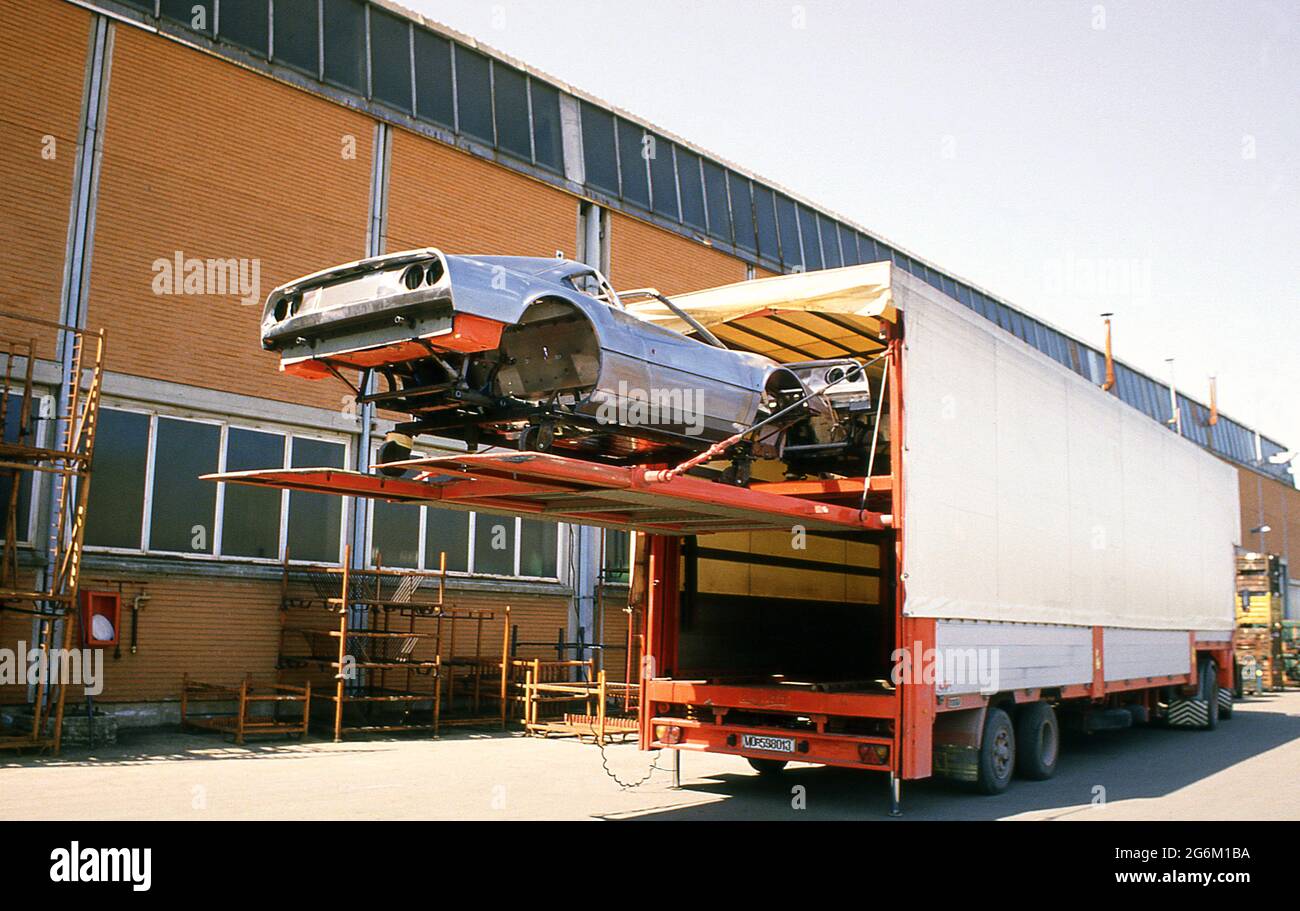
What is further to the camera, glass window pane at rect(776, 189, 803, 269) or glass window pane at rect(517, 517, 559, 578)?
glass window pane at rect(776, 189, 803, 269)

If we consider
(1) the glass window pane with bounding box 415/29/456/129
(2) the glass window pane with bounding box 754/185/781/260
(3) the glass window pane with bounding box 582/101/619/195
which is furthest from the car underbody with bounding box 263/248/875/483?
(2) the glass window pane with bounding box 754/185/781/260

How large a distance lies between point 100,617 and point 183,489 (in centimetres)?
218

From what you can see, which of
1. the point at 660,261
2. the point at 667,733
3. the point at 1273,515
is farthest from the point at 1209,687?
the point at 1273,515

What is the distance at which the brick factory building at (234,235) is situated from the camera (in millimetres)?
14367

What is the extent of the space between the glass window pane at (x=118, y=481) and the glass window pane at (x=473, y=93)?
7.40 m

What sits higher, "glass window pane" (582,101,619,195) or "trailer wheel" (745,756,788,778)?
"glass window pane" (582,101,619,195)

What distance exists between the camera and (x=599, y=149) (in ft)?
71.2

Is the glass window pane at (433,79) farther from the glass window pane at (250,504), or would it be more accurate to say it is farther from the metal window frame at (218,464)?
the glass window pane at (250,504)

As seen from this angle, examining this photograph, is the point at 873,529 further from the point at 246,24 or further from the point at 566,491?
the point at 246,24

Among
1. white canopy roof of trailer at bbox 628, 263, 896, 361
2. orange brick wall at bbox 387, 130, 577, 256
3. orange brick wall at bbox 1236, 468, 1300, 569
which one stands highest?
orange brick wall at bbox 387, 130, 577, 256

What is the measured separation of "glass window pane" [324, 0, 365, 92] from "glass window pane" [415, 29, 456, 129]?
1.05m

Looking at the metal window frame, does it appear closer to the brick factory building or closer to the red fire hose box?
the brick factory building

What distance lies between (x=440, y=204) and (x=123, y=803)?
11481 mm

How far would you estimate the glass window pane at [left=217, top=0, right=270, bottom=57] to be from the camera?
52.6 feet
